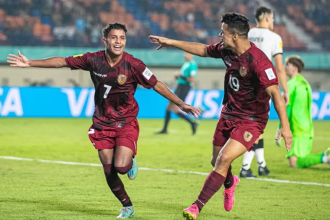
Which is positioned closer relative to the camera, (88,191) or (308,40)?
(88,191)

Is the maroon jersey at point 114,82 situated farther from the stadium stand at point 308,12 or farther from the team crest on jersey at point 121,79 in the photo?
the stadium stand at point 308,12

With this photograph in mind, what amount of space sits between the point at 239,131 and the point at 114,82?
1.35 m

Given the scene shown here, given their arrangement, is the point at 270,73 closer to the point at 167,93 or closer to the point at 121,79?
the point at 167,93

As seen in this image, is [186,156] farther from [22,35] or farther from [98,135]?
[22,35]

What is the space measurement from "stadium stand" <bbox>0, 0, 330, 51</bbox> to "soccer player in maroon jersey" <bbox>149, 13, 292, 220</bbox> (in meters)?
19.2

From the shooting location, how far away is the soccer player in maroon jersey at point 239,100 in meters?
6.25

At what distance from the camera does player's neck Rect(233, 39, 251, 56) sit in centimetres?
644

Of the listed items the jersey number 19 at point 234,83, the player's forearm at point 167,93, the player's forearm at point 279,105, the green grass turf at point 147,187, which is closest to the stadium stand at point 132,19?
the green grass turf at point 147,187

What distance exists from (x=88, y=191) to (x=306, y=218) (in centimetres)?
280

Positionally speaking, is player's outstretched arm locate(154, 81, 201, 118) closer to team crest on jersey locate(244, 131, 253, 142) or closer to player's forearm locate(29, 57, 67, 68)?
team crest on jersey locate(244, 131, 253, 142)

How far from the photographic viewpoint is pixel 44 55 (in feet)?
81.2

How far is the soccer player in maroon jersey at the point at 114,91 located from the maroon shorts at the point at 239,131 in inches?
14.9

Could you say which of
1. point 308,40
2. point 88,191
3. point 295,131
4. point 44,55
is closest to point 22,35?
point 44,55

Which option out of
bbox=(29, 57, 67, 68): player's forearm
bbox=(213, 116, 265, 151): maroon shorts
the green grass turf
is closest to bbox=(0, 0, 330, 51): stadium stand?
the green grass turf
